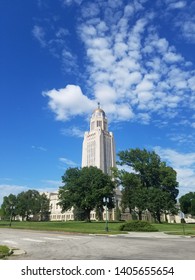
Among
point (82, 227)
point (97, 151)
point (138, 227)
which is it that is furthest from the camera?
point (97, 151)

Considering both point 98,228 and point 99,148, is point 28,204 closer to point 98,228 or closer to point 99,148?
point 99,148

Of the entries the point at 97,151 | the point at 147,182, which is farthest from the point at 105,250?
the point at 97,151

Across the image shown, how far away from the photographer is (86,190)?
3130 inches

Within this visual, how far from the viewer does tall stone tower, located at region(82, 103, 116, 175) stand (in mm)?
179625

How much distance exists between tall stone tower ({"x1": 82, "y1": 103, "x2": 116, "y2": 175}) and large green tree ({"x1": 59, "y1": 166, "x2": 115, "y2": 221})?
93.6m

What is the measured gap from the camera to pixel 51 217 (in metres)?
175

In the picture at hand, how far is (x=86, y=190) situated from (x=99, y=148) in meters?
101

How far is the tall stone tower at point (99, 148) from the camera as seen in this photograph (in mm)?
179625

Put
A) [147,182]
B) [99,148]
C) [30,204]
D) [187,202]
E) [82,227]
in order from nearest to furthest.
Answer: [82,227] < [147,182] < [30,204] < [187,202] < [99,148]

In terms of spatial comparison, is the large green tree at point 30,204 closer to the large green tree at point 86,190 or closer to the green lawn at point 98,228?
the large green tree at point 86,190

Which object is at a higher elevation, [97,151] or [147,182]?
[97,151]

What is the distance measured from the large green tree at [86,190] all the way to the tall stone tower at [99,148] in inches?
3687
